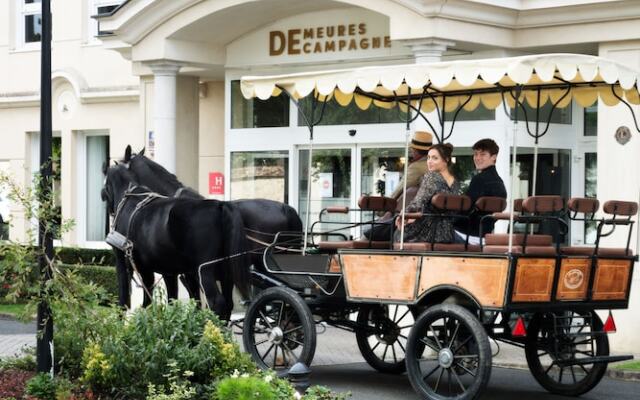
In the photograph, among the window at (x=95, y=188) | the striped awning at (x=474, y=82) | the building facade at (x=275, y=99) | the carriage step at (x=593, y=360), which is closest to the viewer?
the striped awning at (x=474, y=82)

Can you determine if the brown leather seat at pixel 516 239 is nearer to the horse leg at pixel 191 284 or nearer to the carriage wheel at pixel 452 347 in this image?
the carriage wheel at pixel 452 347

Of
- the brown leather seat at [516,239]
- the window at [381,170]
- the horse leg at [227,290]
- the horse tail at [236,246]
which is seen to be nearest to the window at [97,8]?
the window at [381,170]

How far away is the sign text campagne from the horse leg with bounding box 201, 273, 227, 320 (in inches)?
193

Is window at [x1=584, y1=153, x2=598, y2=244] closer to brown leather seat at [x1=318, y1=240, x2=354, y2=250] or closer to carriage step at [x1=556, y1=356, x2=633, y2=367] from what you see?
brown leather seat at [x1=318, y1=240, x2=354, y2=250]

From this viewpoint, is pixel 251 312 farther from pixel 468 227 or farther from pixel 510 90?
pixel 510 90

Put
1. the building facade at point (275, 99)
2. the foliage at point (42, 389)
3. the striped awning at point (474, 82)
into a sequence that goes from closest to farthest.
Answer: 1. the foliage at point (42, 389)
2. the striped awning at point (474, 82)
3. the building facade at point (275, 99)

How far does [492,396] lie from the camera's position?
1122cm

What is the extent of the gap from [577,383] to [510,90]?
265 cm

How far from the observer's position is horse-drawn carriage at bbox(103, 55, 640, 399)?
9992 mm

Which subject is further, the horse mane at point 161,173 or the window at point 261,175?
the window at point 261,175

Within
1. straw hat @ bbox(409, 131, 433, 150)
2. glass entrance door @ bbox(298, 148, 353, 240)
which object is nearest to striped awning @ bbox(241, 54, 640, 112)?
straw hat @ bbox(409, 131, 433, 150)


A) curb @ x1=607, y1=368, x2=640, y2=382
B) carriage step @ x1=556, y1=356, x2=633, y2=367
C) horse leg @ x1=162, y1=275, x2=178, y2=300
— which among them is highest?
horse leg @ x1=162, y1=275, x2=178, y2=300

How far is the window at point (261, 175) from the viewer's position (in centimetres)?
1847

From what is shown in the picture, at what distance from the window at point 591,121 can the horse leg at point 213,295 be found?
5.52 meters
